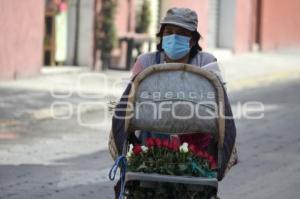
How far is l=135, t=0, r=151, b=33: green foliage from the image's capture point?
2341 cm

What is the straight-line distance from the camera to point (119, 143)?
546 cm

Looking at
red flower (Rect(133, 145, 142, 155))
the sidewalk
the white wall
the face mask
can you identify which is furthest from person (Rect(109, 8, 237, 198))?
the white wall

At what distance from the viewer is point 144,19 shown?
2348 centimetres

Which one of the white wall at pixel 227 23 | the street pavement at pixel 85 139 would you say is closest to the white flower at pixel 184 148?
the street pavement at pixel 85 139

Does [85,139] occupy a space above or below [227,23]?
below

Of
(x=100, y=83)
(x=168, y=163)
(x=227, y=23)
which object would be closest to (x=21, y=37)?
(x=100, y=83)

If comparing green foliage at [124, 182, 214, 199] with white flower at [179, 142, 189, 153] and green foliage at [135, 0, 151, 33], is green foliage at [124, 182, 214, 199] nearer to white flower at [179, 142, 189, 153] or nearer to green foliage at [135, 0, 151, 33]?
white flower at [179, 142, 189, 153]

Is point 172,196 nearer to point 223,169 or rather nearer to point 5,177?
point 223,169

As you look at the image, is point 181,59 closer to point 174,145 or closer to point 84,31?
point 174,145

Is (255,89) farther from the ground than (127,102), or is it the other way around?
(127,102)

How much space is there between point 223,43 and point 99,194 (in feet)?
66.5

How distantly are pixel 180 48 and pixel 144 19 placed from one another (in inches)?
702

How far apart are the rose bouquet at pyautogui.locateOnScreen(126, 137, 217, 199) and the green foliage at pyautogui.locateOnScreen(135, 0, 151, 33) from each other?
59.6 ft

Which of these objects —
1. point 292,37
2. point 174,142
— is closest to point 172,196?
point 174,142
